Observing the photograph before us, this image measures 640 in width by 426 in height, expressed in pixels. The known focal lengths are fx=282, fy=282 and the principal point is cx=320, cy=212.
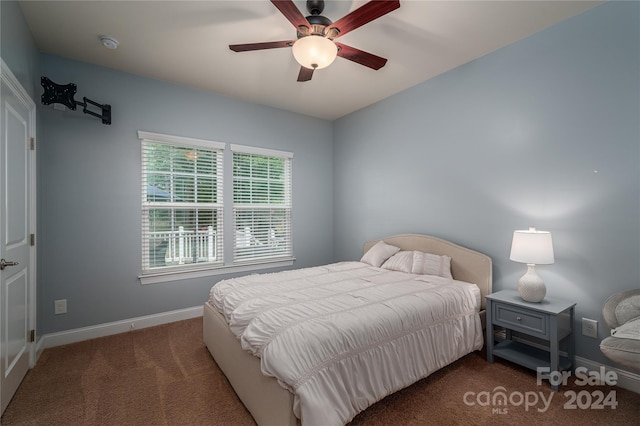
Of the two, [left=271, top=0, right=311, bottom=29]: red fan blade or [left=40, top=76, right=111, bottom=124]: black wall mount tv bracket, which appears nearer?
[left=271, top=0, right=311, bottom=29]: red fan blade

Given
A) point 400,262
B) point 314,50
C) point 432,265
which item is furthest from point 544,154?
point 314,50

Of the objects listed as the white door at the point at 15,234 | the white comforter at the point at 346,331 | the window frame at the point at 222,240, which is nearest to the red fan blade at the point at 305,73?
the window frame at the point at 222,240

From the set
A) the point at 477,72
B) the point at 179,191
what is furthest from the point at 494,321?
the point at 179,191

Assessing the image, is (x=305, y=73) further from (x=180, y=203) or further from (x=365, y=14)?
(x=180, y=203)

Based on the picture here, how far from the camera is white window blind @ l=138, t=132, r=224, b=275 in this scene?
3.33m

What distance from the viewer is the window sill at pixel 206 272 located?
10.9ft

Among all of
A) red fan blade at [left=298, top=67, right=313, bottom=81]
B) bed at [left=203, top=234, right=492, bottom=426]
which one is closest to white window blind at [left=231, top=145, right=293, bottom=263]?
bed at [left=203, top=234, right=492, bottom=426]

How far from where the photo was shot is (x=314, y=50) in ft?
6.36

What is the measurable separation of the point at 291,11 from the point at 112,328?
11.5ft

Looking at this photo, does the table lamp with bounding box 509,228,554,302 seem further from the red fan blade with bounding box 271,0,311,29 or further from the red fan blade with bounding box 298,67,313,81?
the red fan blade with bounding box 271,0,311,29

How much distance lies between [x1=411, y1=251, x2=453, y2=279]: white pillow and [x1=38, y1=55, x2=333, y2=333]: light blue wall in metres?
2.63

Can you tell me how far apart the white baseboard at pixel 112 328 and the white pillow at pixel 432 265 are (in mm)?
2747

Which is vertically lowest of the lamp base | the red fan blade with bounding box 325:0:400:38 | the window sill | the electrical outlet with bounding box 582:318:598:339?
the electrical outlet with bounding box 582:318:598:339

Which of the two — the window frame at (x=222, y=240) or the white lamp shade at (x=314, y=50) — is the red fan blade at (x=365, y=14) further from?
the window frame at (x=222, y=240)
